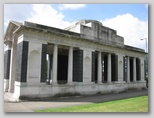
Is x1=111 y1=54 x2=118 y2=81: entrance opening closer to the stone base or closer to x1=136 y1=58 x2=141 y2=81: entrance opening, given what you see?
the stone base

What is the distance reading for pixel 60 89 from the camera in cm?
1217

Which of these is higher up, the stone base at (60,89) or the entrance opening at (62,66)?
the entrance opening at (62,66)

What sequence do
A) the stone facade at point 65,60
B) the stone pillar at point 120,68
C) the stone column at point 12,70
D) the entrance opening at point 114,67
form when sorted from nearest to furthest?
1. the stone facade at point 65,60
2. the stone column at point 12,70
3. the entrance opening at point 114,67
4. the stone pillar at point 120,68

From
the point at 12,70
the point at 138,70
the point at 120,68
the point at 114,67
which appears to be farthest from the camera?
the point at 138,70

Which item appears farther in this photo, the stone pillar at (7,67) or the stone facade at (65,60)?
the stone pillar at (7,67)

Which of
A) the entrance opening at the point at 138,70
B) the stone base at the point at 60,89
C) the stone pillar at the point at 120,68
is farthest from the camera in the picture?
the entrance opening at the point at 138,70

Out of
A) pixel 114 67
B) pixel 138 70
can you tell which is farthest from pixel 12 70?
pixel 138 70

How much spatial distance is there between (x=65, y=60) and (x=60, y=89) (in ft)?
17.3

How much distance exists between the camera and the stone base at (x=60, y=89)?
34.0 ft

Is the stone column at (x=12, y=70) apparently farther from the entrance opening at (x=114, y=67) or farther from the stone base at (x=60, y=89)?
the entrance opening at (x=114, y=67)

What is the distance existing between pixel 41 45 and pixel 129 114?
6717 mm

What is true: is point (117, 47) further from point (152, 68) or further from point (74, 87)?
point (152, 68)

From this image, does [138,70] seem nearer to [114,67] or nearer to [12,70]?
[114,67]

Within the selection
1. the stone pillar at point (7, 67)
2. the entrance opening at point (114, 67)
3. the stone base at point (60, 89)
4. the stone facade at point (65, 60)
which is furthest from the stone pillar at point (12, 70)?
the entrance opening at point (114, 67)
